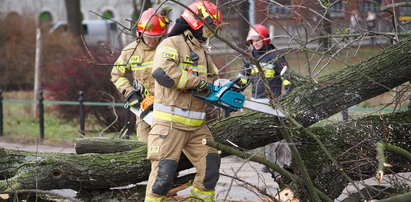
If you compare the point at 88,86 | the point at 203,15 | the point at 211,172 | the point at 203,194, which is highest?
the point at 203,15

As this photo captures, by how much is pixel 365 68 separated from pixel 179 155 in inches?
68.0

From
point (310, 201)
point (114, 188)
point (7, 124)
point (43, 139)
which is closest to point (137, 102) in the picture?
point (114, 188)

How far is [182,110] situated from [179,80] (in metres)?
0.31

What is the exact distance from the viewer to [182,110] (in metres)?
5.34

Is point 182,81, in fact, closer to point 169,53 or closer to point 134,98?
point 169,53

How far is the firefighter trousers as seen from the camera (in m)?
5.21

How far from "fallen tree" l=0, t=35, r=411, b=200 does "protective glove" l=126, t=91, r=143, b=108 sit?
1.02 metres

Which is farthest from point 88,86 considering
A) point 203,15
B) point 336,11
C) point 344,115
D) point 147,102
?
point 203,15

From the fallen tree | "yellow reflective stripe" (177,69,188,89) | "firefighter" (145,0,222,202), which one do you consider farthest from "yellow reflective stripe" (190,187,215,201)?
"yellow reflective stripe" (177,69,188,89)

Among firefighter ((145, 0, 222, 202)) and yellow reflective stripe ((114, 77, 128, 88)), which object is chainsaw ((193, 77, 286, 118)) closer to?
firefighter ((145, 0, 222, 202))

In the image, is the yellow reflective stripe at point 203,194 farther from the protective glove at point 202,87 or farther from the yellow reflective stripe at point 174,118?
the protective glove at point 202,87

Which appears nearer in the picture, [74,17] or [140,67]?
[140,67]

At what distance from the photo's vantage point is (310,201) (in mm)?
5129

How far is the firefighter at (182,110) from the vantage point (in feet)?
17.0
